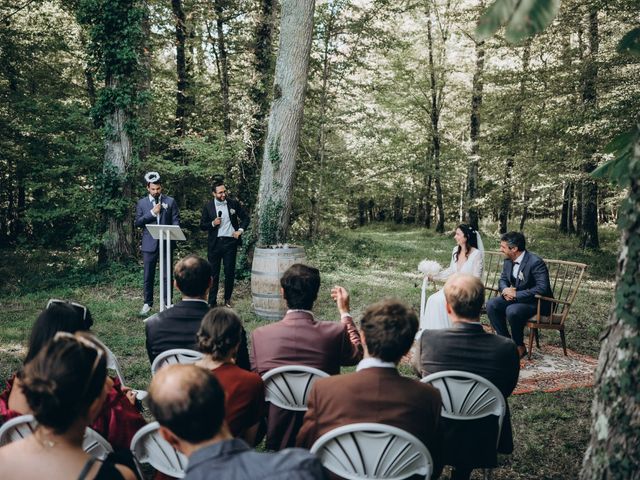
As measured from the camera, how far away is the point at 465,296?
2818mm

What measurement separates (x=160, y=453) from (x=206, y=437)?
0.85 m

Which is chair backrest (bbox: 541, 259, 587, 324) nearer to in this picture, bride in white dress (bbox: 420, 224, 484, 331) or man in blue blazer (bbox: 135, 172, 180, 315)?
bride in white dress (bbox: 420, 224, 484, 331)

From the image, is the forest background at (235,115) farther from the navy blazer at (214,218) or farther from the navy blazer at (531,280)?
the navy blazer at (531,280)

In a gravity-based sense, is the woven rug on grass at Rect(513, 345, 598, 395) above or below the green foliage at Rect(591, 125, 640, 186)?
below

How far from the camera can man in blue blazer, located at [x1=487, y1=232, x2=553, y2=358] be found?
5.41 meters

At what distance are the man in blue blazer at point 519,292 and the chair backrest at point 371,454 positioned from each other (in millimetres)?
3804

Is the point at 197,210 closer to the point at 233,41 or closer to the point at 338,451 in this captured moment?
the point at 233,41

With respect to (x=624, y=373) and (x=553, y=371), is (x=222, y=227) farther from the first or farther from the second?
(x=624, y=373)

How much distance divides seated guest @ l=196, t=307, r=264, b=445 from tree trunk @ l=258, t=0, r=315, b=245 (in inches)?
235

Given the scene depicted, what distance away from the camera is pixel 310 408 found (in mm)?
2203

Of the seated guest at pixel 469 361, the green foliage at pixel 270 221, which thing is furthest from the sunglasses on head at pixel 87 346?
the green foliage at pixel 270 221

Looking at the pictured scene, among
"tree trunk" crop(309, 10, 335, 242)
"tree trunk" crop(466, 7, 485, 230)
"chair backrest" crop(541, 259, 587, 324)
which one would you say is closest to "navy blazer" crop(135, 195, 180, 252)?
"chair backrest" crop(541, 259, 587, 324)

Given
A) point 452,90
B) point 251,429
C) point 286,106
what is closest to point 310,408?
point 251,429

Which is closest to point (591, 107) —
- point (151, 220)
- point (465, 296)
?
point (151, 220)
